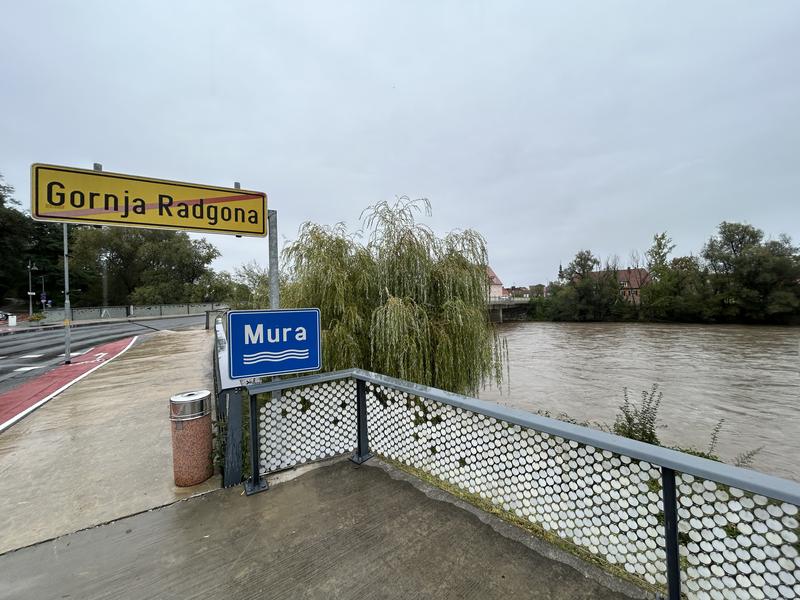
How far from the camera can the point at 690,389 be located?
439 inches

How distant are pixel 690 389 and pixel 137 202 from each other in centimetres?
1459

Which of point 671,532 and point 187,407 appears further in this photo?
point 187,407

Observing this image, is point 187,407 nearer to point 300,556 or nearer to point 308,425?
point 308,425

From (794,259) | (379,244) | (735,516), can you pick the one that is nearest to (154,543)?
(735,516)

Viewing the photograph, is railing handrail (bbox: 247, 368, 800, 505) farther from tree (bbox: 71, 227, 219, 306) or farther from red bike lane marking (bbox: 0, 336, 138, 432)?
tree (bbox: 71, 227, 219, 306)

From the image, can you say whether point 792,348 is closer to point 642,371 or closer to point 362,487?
point 642,371

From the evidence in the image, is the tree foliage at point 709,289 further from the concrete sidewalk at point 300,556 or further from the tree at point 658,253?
the concrete sidewalk at point 300,556

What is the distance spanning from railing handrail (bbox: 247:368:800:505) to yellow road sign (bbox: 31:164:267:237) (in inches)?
57.9

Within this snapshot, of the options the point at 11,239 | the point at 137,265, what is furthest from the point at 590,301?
the point at 11,239

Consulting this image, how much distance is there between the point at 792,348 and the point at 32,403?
3129 centimetres

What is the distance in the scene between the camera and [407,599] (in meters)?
1.73

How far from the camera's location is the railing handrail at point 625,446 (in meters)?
1.29

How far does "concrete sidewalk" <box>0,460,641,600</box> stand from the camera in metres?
1.81

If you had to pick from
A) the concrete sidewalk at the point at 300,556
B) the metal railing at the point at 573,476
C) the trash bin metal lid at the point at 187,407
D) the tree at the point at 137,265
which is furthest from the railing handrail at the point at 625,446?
the tree at the point at 137,265
